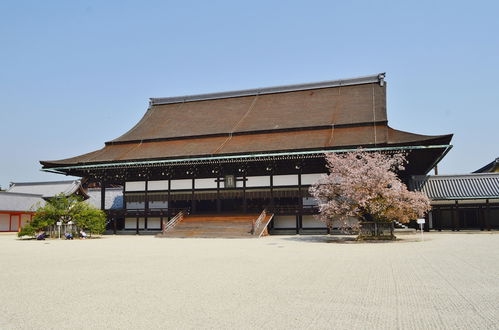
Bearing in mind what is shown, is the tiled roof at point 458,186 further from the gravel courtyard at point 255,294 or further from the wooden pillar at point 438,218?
the gravel courtyard at point 255,294

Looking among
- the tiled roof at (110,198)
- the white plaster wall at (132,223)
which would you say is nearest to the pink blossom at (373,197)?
the white plaster wall at (132,223)

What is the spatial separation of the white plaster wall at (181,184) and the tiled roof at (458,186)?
14243mm

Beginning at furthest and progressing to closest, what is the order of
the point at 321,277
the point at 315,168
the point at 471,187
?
the point at 471,187 → the point at 315,168 → the point at 321,277

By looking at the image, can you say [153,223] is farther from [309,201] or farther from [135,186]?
[309,201]

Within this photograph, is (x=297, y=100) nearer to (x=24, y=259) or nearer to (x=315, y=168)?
(x=315, y=168)

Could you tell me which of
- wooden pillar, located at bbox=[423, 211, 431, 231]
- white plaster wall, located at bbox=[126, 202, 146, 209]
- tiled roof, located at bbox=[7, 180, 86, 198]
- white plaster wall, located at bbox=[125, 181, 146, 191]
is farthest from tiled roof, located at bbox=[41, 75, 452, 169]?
tiled roof, located at bbox=[7, 180, 86, 198]

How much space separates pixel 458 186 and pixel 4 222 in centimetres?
3432

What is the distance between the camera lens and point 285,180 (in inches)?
979

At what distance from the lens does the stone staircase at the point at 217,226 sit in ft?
72.1

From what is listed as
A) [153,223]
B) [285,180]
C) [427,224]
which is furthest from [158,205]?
[427,224]

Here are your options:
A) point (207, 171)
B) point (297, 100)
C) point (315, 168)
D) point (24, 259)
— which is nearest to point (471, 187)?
point (315, 168)

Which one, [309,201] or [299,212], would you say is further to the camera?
[309,201]

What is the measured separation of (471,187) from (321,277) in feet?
71.2

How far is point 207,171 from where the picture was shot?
26312 millimetres
